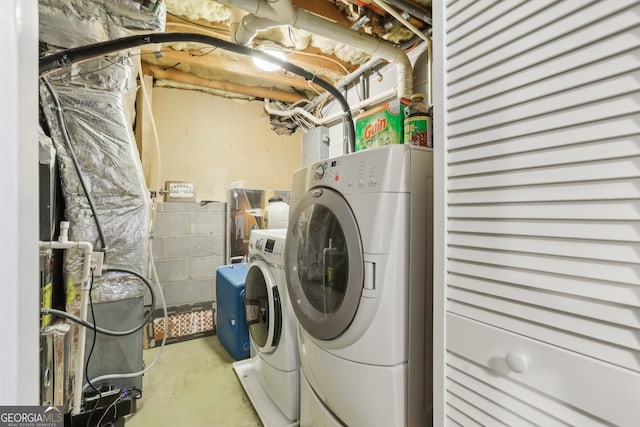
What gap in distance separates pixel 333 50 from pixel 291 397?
7.91 ft

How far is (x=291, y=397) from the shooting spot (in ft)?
4.95

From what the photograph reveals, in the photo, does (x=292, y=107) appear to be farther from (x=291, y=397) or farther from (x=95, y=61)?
(x=291, y=397)

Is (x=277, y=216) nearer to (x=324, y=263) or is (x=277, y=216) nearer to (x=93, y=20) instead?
(x=324, y=263)

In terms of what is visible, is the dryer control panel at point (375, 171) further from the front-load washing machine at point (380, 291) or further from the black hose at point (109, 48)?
the black hose at point (109, 48)

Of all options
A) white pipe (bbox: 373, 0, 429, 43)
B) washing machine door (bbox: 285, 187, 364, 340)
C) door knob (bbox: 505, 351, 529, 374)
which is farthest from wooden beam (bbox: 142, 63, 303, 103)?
door knob (bbox: 505, 351, 529, 374)

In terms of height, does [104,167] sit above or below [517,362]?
above

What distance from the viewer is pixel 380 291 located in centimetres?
94

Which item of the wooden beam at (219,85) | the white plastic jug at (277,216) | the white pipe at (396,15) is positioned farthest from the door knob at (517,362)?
the wooden beam at (219,85)

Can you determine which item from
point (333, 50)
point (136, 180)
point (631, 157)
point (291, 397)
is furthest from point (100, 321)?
point (333, 50)

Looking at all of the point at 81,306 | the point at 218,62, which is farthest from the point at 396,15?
the point at 81,306

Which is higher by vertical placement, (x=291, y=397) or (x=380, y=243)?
(x=380, y=243)

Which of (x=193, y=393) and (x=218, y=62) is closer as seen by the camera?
(x=193, y=393)

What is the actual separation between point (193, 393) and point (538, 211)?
214 cm

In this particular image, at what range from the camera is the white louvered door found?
0.47m
